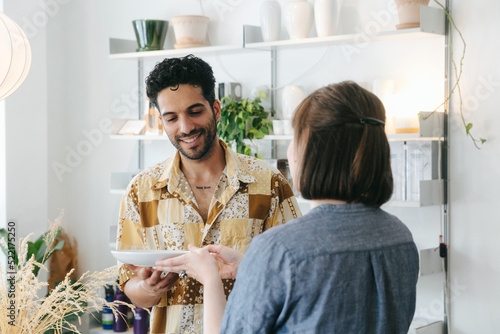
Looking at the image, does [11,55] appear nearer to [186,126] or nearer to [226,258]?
[186,126]

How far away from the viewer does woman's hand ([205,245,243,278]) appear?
1.55 m

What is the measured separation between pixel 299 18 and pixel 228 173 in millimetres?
1510

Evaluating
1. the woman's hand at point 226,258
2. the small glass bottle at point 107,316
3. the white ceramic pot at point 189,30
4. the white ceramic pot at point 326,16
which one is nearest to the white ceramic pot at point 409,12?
the white ceramic pot at point 326,16

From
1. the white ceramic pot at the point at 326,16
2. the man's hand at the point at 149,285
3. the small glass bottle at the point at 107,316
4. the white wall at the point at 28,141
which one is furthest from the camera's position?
the white wall at the point at 28,141

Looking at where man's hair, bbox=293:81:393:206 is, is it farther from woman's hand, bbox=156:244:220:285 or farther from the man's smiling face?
the man's smiling face

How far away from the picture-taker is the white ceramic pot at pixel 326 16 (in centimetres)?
308

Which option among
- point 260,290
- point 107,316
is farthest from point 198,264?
point 107,316

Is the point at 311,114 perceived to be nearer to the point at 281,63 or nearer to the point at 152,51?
the point at 281,63

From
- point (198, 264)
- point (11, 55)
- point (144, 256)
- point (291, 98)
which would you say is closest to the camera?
point (198, 264)

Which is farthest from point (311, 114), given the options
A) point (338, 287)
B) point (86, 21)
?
point (86, 21)

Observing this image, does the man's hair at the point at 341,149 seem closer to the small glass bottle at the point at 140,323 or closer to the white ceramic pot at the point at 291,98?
the white ceramic pot at the point at 291,98

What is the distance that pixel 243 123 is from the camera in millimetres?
3270

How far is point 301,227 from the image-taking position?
1.11 metres

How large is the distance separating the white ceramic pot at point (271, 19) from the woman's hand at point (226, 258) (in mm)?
1925
